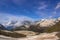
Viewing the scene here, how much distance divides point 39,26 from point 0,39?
35469 millimetres

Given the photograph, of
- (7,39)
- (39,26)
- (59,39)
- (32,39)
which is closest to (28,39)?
(32,39)

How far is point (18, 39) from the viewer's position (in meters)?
11.7

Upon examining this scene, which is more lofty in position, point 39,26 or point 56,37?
point 39,26

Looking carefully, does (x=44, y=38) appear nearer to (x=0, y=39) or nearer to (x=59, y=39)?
(x=59, y=39)

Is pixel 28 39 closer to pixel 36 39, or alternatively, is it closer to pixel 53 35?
pixel 36 39

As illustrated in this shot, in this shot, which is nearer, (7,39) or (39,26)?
(7,39)

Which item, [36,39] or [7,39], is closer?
[7,39]

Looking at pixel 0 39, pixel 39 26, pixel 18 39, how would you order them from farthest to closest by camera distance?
1. pixel 39 26
2. pixel 18 39
3. pixel 0 39

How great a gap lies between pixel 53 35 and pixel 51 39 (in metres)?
0.73

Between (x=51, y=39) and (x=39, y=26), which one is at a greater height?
(x=39, y=26)

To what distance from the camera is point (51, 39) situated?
462 inches

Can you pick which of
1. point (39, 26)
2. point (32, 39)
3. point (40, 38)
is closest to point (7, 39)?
point (32, 39)

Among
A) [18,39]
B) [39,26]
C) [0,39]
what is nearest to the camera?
[0,39]

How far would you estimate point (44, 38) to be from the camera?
12.1 m
